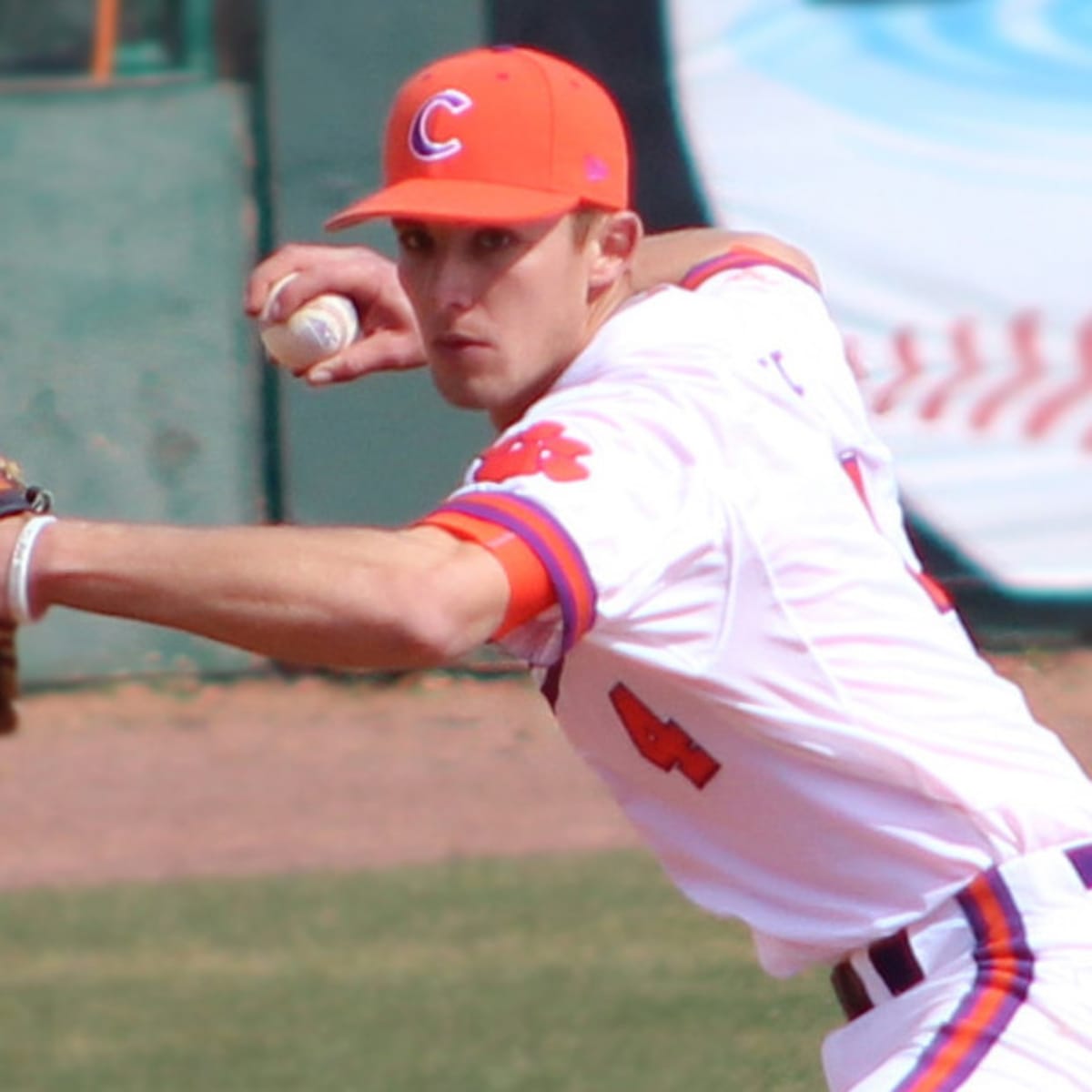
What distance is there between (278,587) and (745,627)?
696mm

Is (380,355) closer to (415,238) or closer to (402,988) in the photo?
(415,238)

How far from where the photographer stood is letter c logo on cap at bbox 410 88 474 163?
3346mm

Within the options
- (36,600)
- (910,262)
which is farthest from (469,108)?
(910,262)

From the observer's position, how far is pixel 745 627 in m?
3.21

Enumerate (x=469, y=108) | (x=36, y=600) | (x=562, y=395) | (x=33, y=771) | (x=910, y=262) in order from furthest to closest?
(x=910, y=262) → (x=33, y=771) → (x=469, y=108) → (x=562, y=395) → (x=36, y=600)

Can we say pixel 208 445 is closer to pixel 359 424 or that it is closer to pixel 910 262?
pixel 359 424

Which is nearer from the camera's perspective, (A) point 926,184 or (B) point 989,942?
(B) point 989,942

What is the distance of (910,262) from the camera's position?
10664 millimetres

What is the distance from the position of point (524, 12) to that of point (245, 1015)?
541 cm

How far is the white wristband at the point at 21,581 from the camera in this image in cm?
269

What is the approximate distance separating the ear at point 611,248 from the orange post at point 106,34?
25.8 feet

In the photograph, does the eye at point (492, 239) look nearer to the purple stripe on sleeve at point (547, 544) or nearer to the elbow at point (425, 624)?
the purple stripe on sleeve at point (547, 544)

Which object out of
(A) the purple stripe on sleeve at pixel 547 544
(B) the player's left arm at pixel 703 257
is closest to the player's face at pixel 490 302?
(A) the purple stripe on sleeve at pixel 547 544

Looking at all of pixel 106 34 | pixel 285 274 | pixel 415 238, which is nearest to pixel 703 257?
pixel 285 274
